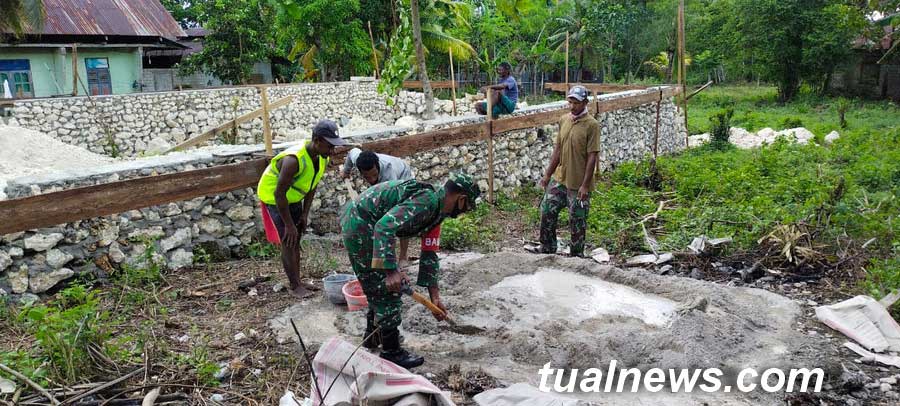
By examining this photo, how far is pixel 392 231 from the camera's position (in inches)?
133

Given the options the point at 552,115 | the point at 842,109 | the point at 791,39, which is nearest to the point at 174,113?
the point at 552,115

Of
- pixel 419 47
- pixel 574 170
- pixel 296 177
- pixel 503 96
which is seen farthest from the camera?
pixel 419 47

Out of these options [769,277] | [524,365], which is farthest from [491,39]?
[524,365]

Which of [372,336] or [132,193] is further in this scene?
[132,193]

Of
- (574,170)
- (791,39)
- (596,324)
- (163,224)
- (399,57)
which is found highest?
(791,39)

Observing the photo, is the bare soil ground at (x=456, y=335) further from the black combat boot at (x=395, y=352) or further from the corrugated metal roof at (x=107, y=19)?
the corrugated metal roof at (x=107, y=19)

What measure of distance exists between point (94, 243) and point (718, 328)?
482 cm

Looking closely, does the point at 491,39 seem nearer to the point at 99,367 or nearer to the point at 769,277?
the point at 769,277

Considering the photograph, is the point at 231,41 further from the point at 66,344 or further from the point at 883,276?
the point at 883,276

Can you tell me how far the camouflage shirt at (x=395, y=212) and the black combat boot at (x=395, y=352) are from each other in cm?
53

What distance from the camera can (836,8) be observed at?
2077 cm

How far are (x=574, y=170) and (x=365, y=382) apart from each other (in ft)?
11.9

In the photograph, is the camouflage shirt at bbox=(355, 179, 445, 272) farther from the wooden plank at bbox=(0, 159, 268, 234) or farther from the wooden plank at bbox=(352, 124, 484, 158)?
the wooden plank at bbox=(352, 124, 484, 158)

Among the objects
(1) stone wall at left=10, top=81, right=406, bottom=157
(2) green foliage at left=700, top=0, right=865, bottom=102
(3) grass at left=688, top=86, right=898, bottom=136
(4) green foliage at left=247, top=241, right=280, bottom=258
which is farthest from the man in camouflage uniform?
(2) green foliage at left=700, top=0, right=865, bottom=102
